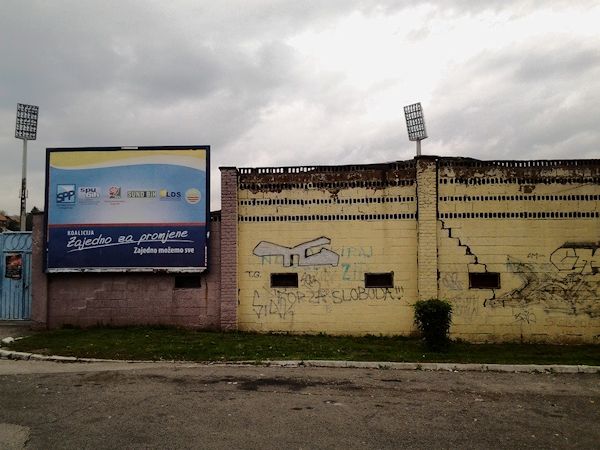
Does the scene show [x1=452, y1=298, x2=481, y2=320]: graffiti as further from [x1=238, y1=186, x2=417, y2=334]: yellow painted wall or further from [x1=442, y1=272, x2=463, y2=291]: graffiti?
[x1=238, y1=186, x2=417, y2=334]: yellow painted wall

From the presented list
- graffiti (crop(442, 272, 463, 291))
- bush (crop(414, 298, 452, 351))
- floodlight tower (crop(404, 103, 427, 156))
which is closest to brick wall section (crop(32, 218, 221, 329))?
bush (crop(414, 298, 452, 351))

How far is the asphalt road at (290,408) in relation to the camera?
19.7 ft

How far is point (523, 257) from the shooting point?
14.3 metres

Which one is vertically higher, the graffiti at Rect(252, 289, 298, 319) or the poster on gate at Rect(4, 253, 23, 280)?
the poster on gate at Rect(4, 253, 23, 280)

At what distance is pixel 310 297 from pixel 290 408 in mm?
7418

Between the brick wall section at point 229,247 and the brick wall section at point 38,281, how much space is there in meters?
5.34

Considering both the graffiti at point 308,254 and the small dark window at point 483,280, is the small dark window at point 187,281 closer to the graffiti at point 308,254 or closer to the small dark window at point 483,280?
the graffiti at point 308,254

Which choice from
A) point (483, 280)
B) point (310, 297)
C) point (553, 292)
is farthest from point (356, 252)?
point (553, 292)

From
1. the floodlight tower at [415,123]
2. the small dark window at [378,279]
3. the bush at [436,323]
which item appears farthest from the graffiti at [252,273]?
the floodlight tower at [415,123]

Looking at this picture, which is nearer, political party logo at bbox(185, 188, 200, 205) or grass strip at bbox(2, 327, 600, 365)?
grass strip at bbox(2, 327, 600, 365)

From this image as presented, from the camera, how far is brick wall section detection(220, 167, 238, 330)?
14633mm

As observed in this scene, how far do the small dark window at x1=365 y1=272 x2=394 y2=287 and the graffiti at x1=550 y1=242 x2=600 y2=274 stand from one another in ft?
14.9

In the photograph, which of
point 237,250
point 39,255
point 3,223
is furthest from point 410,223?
point 3,223

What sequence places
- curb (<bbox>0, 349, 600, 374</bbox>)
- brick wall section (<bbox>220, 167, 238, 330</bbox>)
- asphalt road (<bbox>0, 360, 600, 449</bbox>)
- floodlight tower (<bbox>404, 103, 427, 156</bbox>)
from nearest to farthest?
1. asphalt road (<bbox>0, 360, 600, 449</bbox>)
2. curb (<bbox>0, 349, 600, 374</bbox>)
3. brick wall section (<bbox>220, 167, 238, 330</bbox>)
4. floodlight tower (<bbox>404, 103, 427, 156</bbox>)
